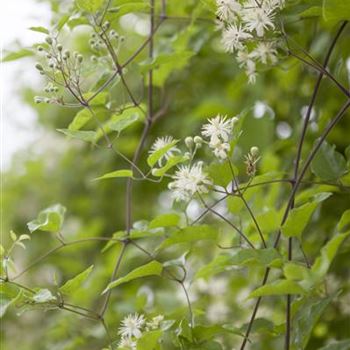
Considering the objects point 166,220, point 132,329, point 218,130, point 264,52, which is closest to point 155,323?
point 132,329

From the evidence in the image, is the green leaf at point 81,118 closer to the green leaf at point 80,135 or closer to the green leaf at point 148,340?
the green leaf at point 80,135

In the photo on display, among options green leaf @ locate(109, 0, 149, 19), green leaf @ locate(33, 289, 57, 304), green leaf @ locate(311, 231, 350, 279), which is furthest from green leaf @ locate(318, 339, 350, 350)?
green leaf @ locate(109, 0, 149, 19)

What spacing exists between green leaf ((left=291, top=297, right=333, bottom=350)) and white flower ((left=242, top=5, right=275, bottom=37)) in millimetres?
323

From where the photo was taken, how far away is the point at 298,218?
0.73 meters

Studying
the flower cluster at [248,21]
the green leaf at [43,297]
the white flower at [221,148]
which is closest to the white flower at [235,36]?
the flower cluster at [248,21]

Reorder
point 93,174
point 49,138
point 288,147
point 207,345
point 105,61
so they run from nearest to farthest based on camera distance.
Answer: point 207,345 < point 105,61 < point 288,147 < point 93,174 < point 49,138

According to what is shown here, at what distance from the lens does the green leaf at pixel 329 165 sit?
828mm

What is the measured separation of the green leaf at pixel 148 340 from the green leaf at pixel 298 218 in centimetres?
18

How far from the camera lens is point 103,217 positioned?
1905 mm

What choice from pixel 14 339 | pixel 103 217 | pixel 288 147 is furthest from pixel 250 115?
pixel 14 339

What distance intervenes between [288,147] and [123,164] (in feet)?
2.11

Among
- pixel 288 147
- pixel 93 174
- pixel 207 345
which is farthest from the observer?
pixel 93 174

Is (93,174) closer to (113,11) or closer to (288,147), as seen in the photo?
(288,147)

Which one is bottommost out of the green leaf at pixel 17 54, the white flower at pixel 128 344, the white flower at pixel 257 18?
the white flower at pixel 128 344
